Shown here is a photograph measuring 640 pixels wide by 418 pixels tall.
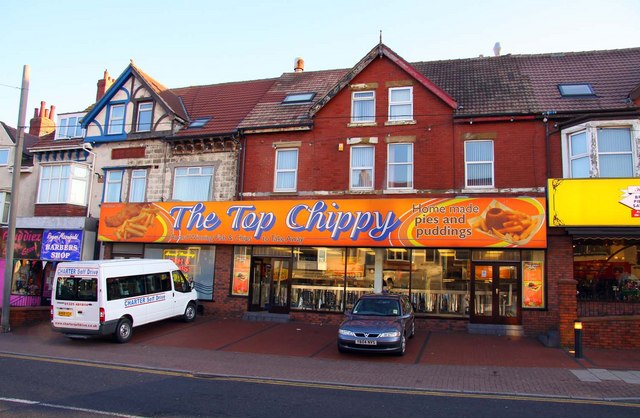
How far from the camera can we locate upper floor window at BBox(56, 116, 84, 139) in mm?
23952

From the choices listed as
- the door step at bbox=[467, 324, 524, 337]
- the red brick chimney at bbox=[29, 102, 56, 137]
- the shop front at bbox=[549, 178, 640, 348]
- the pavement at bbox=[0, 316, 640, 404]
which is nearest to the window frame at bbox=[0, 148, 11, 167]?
the red brick chimney at bbox=[29, 102, 56, 137]

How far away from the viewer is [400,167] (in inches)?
704

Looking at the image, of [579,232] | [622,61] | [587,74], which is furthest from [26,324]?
[622,61]

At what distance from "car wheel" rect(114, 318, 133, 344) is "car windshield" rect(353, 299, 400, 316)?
23.7 ft

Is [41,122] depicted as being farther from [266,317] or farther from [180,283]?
[266,317]

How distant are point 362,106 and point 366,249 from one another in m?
5.78

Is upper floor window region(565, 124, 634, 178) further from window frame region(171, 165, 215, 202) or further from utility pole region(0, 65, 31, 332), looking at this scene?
utility pole region(0, 65, 31, 332)

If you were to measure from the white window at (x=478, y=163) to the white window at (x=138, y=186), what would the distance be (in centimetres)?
1399

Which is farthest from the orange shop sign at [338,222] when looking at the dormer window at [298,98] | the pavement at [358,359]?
the dormer window at [298,98]

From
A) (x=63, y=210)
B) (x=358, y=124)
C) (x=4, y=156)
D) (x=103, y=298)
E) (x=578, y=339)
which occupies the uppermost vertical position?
(x=358, y=124)

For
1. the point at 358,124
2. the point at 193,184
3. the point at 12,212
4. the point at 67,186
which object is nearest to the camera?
the point at 12,212

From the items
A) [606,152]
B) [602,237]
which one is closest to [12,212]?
[602,237]

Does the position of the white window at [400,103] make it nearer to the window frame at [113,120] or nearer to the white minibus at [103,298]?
the white minibus at [103,298]

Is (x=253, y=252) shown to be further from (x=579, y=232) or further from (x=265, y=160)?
Answer: (x=579, y=232)
